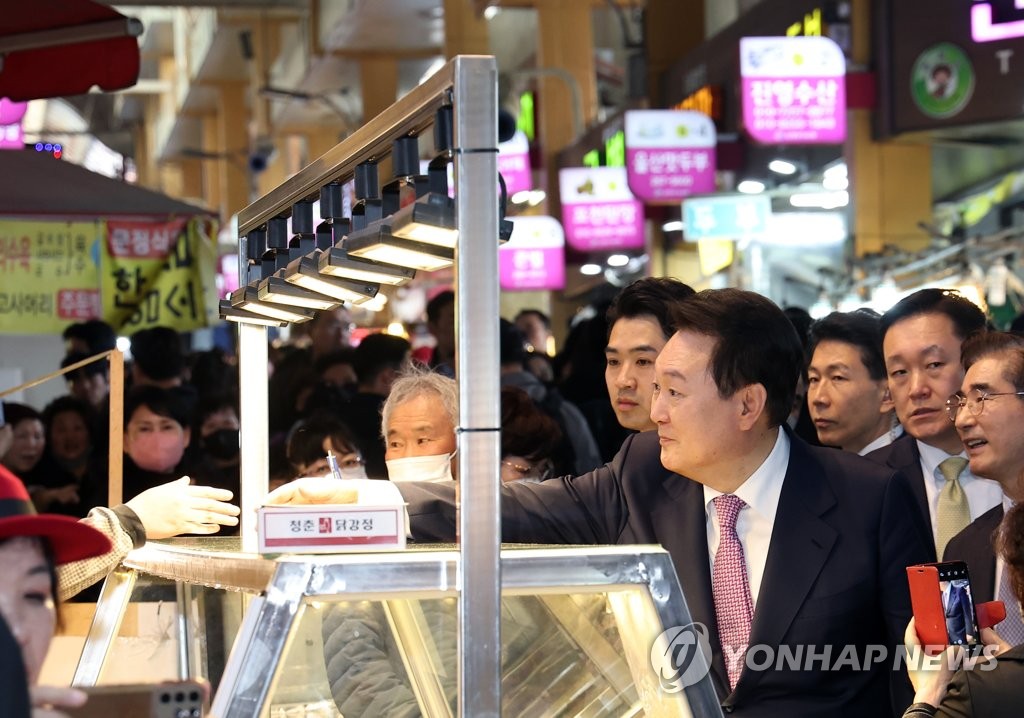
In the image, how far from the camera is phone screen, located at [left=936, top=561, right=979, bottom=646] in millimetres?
2807

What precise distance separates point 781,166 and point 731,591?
12095 millimetres

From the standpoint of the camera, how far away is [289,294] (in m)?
2.77

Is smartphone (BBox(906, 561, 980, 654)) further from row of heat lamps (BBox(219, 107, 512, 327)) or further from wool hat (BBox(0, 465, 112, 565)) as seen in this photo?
wool hat (BBox(0, 465, 112, 565))

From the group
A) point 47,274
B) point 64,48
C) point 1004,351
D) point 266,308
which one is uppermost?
point 64,48

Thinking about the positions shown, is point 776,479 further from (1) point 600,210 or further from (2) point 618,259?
(2) point 618,259

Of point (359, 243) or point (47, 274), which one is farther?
point (47, 274)

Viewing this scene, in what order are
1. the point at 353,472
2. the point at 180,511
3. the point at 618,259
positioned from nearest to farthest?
the point at 180,511, the point at 353,472, the point at 618,259

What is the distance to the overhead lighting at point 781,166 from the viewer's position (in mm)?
14773

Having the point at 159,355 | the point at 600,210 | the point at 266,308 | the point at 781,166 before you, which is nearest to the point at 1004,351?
the point at 266,308

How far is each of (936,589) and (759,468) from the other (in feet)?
1.74

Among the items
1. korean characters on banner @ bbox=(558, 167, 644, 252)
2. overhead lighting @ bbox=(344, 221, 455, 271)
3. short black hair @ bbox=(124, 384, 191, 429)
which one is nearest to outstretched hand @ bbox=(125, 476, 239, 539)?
overhead lighting @ bbox=(344, 221, 455, 271)

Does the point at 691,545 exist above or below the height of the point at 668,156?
below

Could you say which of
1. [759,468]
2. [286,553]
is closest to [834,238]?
[759,468]

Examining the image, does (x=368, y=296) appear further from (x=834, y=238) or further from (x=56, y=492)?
(x=834, y=238)
